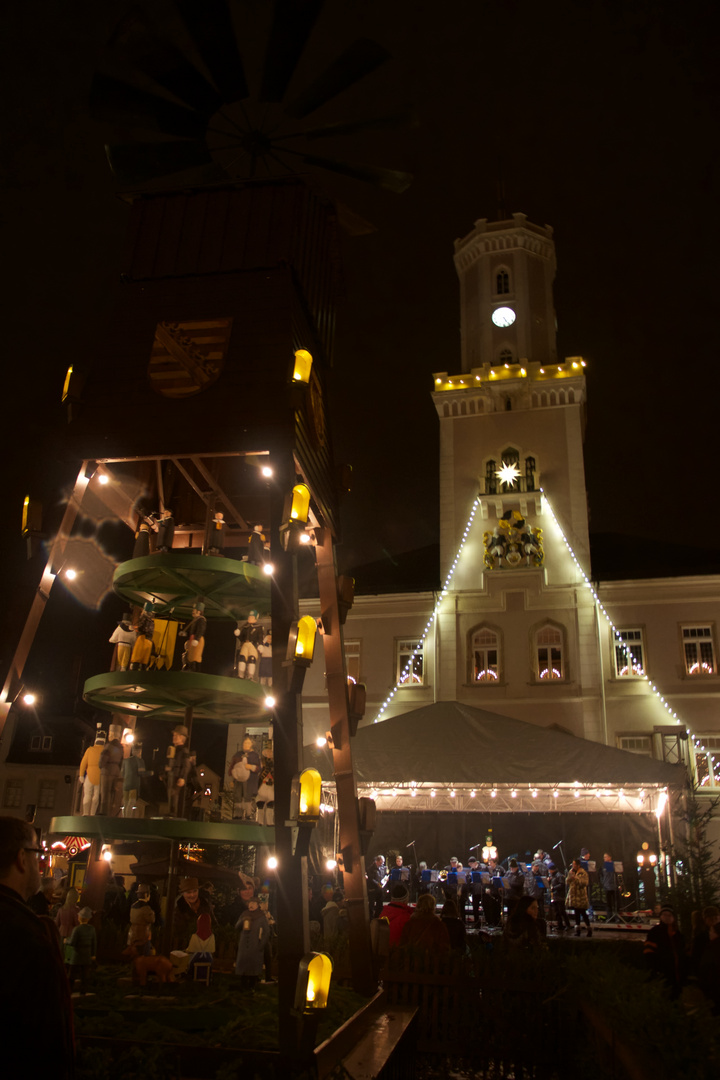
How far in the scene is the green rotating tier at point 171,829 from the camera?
→ 31.3 feet

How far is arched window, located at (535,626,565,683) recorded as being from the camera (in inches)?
1249

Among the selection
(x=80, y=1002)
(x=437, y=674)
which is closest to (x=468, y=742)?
(x=437, y=674)

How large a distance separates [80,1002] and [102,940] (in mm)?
3679

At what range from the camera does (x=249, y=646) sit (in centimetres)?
1254

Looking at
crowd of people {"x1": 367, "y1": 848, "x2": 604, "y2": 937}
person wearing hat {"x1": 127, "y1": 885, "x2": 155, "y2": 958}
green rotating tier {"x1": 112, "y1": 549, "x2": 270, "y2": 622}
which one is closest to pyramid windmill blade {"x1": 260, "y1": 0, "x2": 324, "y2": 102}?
green rotating tier {"x1": 112, "y1": 549, "x2": 270, "y2": 622}

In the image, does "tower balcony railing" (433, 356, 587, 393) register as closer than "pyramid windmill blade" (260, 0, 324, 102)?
No

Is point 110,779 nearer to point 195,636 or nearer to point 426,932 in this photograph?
point 195,636

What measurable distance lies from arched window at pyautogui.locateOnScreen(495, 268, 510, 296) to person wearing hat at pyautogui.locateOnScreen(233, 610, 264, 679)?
3077cm

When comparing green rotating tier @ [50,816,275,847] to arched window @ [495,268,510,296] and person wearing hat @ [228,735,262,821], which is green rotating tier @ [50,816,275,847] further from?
arched window @ [495,268,510,296]

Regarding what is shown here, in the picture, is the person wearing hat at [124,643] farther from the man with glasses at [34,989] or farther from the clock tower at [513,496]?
the clock tower at [513,496]

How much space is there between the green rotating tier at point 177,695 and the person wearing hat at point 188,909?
2489 millimetres

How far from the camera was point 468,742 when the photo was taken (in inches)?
860

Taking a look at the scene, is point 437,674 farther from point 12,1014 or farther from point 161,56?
point 12,1014

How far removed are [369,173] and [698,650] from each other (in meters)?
24.4
